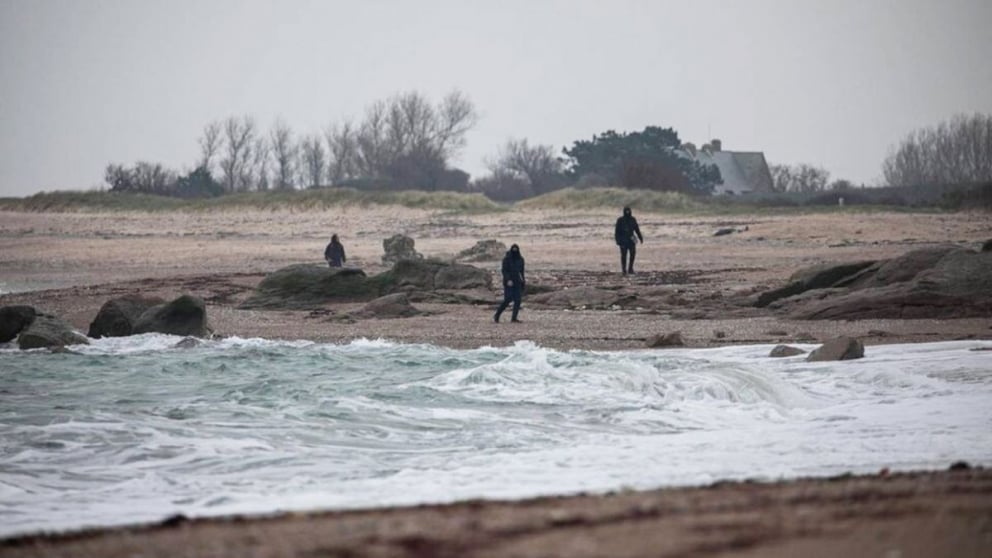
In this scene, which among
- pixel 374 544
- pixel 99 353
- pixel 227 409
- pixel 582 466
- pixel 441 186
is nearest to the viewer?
pixel 374 544

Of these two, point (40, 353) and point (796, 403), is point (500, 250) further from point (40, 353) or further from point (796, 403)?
point (796, 403)

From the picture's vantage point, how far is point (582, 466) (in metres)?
10.4

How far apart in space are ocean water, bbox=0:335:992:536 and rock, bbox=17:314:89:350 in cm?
71

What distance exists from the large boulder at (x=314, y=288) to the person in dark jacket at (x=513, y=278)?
5339mm

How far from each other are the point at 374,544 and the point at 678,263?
28.4 metres

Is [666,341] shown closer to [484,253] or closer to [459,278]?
[459,278]

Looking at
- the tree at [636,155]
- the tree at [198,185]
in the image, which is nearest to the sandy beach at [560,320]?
the tree at [198,185]

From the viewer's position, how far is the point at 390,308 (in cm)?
→ 2406

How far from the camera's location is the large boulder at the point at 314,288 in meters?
26.5

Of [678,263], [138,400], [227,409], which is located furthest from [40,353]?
[678,263]

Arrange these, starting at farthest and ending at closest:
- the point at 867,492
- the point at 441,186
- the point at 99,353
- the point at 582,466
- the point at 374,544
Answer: the point at 441,186
the point at 99,353
the point at 582,466
the point at 867,492
the point at 374,544

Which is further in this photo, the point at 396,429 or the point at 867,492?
the point at 396,429

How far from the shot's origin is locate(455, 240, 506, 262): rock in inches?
1476

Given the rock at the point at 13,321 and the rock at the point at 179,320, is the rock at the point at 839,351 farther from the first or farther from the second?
the rock at the point at 13,321
